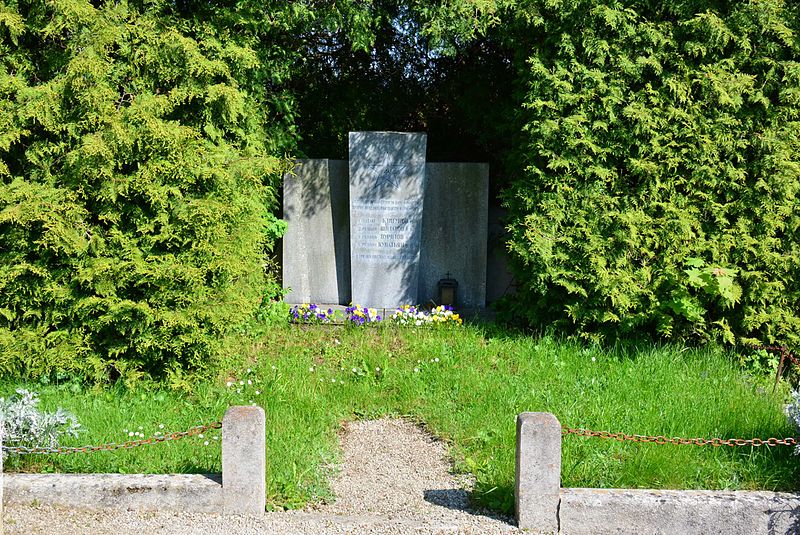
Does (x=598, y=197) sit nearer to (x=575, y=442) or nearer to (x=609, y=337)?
(x=609, y=337)

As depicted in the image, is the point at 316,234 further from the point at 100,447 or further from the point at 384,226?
the point at 100,447

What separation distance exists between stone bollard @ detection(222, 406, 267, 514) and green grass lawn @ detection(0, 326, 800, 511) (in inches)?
8.6

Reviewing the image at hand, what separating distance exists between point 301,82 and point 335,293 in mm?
2537

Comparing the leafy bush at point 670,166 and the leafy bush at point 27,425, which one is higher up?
the leafy bush at point 670,166

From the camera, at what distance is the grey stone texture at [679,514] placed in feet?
12.8

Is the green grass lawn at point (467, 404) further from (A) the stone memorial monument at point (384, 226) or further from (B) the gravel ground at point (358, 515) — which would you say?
(A) the stone memorial monument at point (384, 226)

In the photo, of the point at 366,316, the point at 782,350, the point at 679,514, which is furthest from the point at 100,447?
the point at 782,350

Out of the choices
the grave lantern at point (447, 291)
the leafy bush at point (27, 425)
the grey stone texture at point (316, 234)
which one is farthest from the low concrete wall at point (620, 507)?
the grey stone texture at point (316, 234)

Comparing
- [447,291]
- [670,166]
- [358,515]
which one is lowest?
[358,515]

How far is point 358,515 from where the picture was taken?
4199mm

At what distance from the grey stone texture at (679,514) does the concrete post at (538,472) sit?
0.08m

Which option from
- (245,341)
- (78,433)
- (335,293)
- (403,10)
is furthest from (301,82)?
(78,433)

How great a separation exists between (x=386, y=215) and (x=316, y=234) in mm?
847

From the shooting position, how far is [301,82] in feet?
29.2
